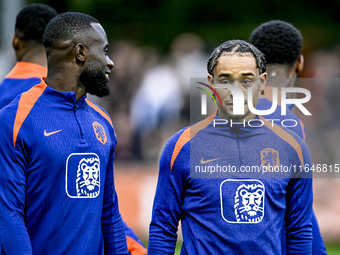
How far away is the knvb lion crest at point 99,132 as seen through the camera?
369 centimetres

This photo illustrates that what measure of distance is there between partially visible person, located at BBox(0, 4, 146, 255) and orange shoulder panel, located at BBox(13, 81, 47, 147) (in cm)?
91

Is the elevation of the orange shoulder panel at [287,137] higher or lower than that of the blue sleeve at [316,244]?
higher

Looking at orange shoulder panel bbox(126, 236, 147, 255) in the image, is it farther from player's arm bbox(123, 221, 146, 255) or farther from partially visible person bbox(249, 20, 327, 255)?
partially visible person bbox(249, 20, 327, 255)

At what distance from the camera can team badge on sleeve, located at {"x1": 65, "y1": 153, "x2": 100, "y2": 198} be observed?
11.4 feet

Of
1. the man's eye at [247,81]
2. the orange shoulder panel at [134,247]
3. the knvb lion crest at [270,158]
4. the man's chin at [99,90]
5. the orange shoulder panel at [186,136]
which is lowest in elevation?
the orange shoulder panel at [134,247]

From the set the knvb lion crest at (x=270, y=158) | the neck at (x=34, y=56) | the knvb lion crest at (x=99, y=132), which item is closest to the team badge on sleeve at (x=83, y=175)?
the knvb lion crest at (x=99, y=132)

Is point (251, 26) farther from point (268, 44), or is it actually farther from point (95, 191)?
point (95, 191)

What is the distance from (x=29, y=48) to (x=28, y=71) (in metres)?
0.26

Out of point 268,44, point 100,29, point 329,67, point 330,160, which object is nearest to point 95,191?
point 100,29

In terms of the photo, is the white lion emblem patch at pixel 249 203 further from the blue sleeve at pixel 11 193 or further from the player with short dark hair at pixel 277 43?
the player with short dark hair at pixel 277 43

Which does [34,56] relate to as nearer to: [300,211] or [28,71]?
[28,71]

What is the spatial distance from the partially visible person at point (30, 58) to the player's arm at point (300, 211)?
4.31 ft

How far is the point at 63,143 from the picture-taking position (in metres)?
3.48

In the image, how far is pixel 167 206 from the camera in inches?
141
